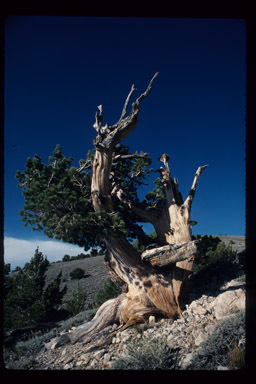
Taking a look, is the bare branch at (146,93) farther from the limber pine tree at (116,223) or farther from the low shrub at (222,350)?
the low shrub at (222,350)

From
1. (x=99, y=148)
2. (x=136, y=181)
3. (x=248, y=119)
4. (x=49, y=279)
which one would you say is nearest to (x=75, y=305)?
(x=136, y=181)

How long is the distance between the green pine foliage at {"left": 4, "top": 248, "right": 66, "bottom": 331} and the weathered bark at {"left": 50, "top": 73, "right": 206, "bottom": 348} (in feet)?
14.7

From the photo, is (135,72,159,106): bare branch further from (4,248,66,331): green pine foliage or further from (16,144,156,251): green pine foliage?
(4,248,66,331): green pine foliage

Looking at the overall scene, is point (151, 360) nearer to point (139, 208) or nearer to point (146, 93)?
point (139, 208)

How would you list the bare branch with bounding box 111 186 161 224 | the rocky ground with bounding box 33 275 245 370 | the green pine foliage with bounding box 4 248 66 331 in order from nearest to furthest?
the rocky ground with bounding box 33 275 245 370 → the bare branch with bounding box 111 186 161 224 → the green pine foliage with bounding box 4 248 66 331

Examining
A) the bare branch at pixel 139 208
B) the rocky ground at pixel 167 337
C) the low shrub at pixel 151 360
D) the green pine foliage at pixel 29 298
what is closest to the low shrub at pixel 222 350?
the rocky ground at pixel 167 337

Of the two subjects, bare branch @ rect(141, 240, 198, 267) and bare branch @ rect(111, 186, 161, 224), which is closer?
bare branch @ rect(141, 240, 198, 267)

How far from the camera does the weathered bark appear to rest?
660cm

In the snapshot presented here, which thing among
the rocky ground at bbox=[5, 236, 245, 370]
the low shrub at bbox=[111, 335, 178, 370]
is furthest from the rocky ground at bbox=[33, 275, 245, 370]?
the low shrub at bbox=[111, 335, 178, 370]

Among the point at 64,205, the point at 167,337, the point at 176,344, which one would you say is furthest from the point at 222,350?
the point at 64,205

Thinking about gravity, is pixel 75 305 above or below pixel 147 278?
below

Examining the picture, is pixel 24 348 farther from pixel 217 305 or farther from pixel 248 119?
pixel 248 119
